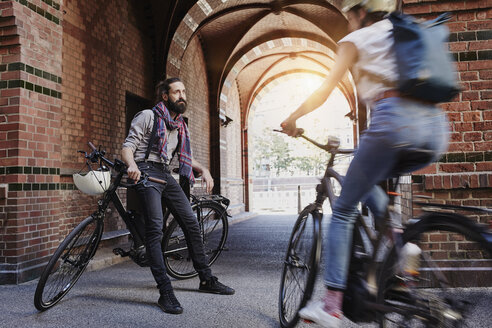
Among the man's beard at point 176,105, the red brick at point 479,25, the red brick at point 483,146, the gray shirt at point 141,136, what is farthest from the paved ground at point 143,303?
the red brick at point 479,25

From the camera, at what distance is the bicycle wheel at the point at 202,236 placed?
157 inches

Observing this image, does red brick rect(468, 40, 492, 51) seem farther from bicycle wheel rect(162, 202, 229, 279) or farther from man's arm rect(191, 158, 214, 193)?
bicycle wheel rect(162, 202, 229, 279)

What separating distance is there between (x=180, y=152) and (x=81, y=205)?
297 centimetres

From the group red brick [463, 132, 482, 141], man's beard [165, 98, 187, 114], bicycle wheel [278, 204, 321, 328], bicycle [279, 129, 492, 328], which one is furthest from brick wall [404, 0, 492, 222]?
man's beard [165, 98, 187, 114]

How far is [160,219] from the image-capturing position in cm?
323

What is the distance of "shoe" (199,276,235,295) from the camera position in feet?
11.4

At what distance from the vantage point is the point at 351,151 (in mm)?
2312

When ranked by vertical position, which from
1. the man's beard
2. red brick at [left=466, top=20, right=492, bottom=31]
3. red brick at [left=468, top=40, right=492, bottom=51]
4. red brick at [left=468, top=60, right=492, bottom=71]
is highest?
red brick at [left=466, top=20, right=492, bottom=31]

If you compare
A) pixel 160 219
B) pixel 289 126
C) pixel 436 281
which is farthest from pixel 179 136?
pixel 436 281

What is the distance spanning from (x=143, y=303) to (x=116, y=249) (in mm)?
663

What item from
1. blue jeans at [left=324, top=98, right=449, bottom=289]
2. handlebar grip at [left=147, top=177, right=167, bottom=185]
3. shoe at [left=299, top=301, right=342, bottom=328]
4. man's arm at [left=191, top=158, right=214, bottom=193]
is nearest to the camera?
blue jeans at [left=324, top=98, right=449, bottom=289]

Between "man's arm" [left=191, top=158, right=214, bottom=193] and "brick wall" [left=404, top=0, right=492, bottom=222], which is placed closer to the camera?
"brick wall" [left=404, top=0, right=492, bottom=222]

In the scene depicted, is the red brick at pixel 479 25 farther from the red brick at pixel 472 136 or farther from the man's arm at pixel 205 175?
the man's arm at pixel 205 175

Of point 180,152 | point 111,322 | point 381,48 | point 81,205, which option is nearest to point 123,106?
point 81,205
